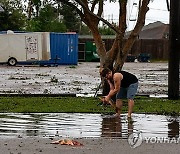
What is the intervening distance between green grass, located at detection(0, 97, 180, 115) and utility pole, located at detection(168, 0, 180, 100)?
0.55 m

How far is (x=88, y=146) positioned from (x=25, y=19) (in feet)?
186

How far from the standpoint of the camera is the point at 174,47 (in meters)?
17.6

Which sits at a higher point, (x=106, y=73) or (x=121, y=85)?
(x=106, y=73)

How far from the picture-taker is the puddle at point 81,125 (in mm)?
10914

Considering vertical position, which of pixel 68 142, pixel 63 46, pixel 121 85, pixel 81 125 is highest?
pixel 121 85

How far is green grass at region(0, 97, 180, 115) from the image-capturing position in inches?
591

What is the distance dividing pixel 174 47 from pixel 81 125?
20.8 feet

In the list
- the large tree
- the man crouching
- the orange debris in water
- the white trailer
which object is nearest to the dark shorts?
the man crouching

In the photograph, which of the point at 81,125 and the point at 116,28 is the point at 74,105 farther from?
the point at 81,125

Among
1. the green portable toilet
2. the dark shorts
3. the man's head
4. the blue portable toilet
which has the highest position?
the man's head

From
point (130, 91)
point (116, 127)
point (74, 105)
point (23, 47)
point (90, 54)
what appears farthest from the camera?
point (90, 54)

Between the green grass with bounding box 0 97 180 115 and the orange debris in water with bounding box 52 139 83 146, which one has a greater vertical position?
the orange debris in water with bounding box 52 139 83 146

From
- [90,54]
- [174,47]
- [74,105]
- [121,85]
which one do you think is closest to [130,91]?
[121,85]

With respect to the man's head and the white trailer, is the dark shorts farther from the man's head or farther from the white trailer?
the white trailer
